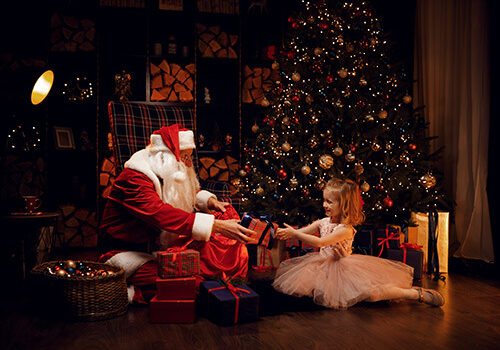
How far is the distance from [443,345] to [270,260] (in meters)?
1.74

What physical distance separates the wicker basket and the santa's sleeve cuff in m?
0.50

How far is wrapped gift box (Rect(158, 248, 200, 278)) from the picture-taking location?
7.41ft

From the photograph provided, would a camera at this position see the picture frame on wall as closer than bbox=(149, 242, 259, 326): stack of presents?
No

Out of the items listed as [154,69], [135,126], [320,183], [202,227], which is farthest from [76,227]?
[320,183]

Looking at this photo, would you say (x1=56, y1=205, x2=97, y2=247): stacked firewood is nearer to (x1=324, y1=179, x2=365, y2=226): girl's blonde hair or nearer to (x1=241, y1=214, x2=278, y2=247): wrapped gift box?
(x1=241, y1=214, x2=278, y2=247): wrapped gift box

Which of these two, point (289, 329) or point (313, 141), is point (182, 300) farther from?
point (313, 141)

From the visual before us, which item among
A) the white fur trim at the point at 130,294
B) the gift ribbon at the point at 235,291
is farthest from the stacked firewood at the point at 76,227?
the gift ribbon at the point at 235,291

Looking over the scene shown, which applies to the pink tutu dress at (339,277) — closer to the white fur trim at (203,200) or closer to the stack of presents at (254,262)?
the stack of presents at (254,262)

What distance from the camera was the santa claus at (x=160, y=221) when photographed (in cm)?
257

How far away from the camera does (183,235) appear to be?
2.64m

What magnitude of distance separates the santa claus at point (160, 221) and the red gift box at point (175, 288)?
37cm

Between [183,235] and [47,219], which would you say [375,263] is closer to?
[183,235]

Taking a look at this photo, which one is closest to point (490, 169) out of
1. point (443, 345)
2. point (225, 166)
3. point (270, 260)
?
point (270, 260)

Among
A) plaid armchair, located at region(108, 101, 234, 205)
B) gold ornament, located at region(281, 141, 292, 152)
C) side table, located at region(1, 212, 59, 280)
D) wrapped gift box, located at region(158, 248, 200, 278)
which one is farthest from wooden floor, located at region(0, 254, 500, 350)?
gold ornament, located at region(281, 141, 292, 152)
